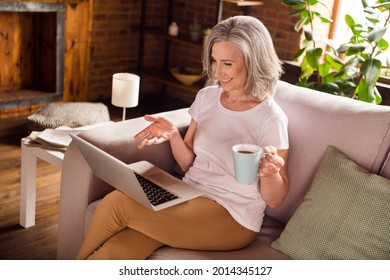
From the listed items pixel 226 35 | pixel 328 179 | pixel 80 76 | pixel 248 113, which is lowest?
pixel 80 76

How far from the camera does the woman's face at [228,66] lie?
1896 mm

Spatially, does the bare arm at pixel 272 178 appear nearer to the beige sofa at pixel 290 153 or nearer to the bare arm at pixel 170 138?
the beige sofa at pixel 290 153

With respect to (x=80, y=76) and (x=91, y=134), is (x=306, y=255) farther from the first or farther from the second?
(x=80, y=76)

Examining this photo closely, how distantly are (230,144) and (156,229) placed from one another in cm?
42

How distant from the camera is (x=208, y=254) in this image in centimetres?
184

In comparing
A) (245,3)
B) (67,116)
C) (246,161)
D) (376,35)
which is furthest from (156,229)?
(245,3)

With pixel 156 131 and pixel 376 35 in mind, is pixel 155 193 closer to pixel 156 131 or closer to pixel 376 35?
pixel 156 131

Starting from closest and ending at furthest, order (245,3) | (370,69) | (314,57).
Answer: (370,69) < (314,57) < (245,3)

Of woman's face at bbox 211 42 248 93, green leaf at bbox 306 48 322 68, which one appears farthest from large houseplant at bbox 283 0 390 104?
woman's face at bbox 211 42 248 93

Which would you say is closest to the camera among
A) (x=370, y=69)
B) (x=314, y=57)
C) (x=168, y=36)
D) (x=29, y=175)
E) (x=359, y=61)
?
(x=29, y=175)

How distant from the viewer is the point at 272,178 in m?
1.80

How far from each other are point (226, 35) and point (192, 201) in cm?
59

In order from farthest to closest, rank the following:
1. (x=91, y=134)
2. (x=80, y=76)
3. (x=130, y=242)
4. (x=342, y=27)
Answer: (x=80, y=76)
(x=342, y=27)
(x=91, y=134)
(x=130, y=242)

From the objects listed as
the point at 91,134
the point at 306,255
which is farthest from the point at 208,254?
the point at 91,134
